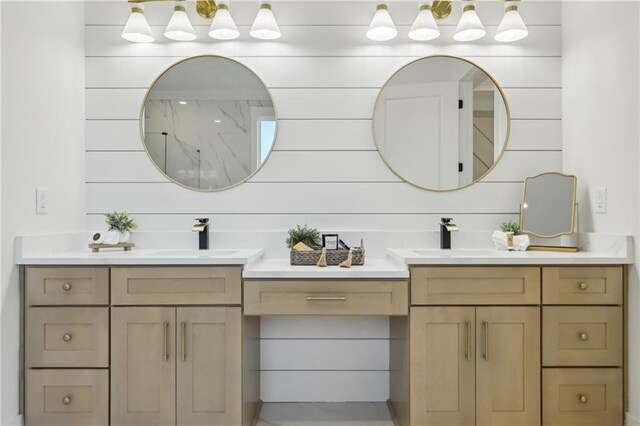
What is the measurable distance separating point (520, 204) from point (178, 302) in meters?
1.85

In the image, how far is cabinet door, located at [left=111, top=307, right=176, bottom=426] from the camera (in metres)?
1.84

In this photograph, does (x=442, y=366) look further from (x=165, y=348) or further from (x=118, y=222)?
(x=118, y=222)

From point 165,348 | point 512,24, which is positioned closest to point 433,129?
point 512,24

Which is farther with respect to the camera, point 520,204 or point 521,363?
point 520,204

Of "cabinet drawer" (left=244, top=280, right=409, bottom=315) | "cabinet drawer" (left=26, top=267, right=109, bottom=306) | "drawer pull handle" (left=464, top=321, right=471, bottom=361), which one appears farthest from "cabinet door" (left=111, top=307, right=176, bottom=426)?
"drawer pull handle" (left=464, top=321, right=471, bottom=361)

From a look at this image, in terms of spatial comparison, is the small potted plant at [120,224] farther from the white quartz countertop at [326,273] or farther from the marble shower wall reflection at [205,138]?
the white quartz countertop at [326,273]

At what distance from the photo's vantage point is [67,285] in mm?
1847

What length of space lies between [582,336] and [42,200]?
2494 mm

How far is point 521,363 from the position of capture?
1841mm

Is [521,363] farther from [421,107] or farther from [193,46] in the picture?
[193,46]

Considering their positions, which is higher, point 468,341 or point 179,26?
point 179,26

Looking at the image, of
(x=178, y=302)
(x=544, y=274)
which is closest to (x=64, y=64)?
(x=178, y=302)

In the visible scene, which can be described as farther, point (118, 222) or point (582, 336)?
point (118, 222)

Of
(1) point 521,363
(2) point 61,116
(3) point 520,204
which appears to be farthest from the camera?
(3) point 520,204
